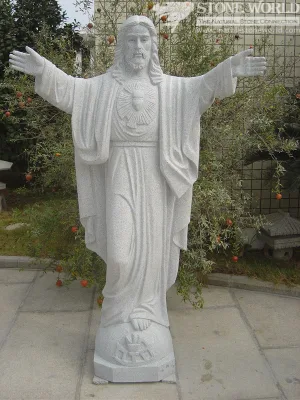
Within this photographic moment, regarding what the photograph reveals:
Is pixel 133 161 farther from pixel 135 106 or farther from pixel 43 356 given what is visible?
pixel 43 356

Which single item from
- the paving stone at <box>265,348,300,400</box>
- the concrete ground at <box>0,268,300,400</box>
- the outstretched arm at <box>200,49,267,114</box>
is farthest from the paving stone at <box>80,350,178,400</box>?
the outstretched arm at <box>200,49,267,114</box>

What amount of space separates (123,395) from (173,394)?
0.33 metres

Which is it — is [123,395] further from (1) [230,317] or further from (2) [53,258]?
(2) [53,258]

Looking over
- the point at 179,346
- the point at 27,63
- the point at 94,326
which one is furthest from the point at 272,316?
the point at 27,63

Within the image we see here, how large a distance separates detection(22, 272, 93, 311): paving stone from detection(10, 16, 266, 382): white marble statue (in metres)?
1.31

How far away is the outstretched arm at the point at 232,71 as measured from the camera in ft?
8.99

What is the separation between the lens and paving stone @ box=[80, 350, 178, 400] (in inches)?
122

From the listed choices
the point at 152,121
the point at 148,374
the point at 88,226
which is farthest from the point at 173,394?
the point at 152,121

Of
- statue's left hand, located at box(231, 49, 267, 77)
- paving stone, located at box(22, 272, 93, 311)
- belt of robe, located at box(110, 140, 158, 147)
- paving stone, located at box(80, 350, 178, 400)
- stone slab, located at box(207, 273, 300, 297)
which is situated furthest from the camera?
stone slab, located at box(207, 273, 300, 297)

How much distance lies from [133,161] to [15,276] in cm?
291

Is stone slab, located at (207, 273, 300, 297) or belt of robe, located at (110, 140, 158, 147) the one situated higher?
belt of robe, located at (110, 140, 158, 147)

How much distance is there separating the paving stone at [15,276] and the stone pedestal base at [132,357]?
7.12 ft

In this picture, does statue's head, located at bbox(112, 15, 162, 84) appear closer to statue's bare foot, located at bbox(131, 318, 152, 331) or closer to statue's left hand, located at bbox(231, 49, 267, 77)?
statue's left hand, located at bbox(231, 49, 267, 77)

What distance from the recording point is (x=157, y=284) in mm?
3299
